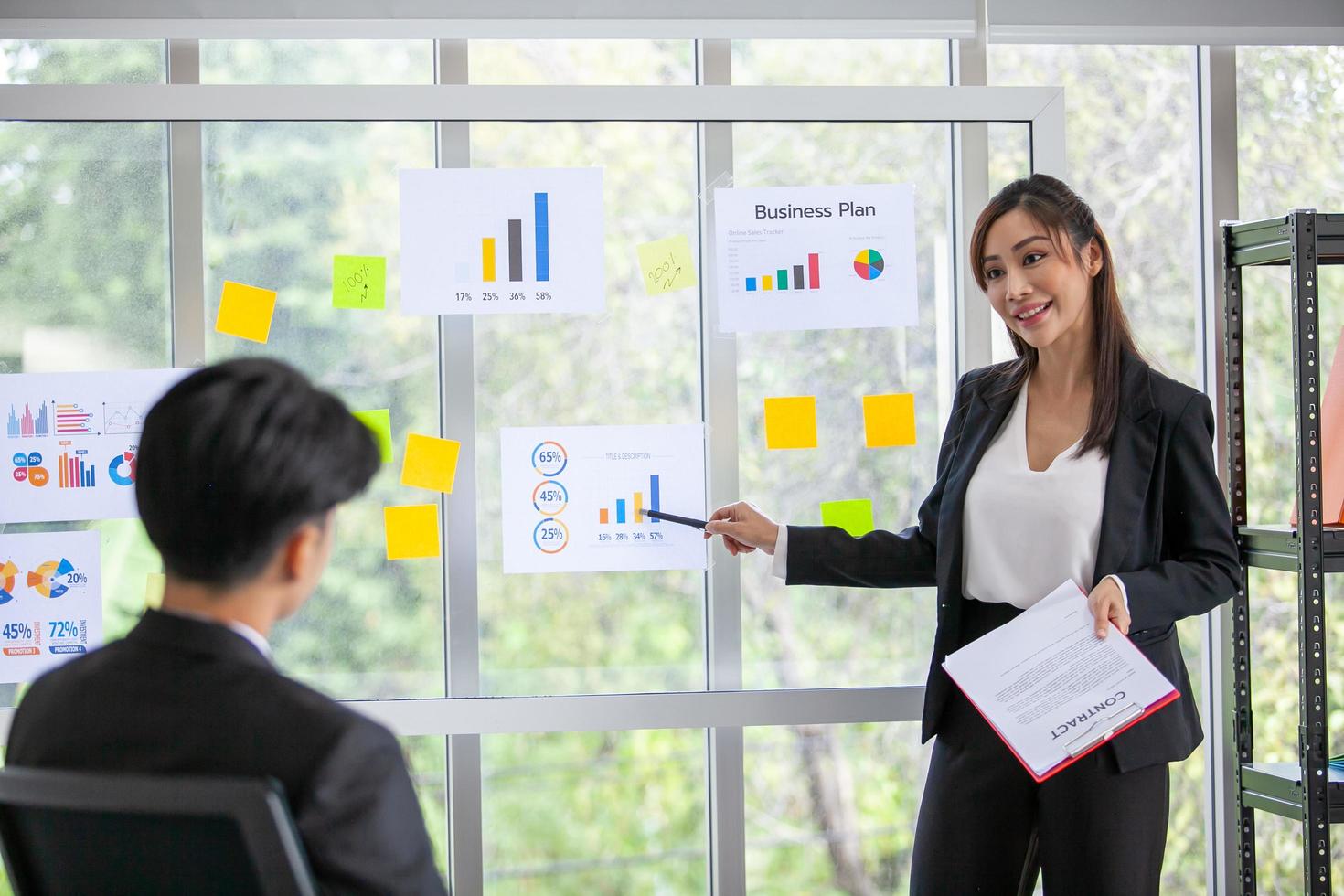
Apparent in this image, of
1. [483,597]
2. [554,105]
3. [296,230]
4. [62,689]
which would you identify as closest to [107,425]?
[296,230]

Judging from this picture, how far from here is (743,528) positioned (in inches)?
78.6

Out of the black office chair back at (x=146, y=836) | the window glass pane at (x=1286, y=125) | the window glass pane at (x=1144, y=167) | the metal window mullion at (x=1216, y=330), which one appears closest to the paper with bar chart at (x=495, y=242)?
the window glass pane at (x=1144, y=167)

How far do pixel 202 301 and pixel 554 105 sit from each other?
2.54 feet

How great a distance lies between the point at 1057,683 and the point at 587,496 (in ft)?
3.03

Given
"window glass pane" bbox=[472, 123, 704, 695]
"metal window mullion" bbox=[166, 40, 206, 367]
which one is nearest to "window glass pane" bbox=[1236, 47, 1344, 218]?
"window glass pane" bbox=[472, 123, 704, 695]

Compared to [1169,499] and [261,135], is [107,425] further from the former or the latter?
[1169,499]

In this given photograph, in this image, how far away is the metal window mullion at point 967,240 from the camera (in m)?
2.17

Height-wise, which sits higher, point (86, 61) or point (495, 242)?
point (86, 61)

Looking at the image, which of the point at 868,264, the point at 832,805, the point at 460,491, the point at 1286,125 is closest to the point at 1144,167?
the point at 1286,125

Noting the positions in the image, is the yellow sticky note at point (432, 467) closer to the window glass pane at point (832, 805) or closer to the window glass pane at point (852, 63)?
the window glass pane at point (832, 805)

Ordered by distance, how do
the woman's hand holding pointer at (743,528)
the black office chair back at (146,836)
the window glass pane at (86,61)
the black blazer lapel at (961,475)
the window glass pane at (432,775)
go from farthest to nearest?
the window glass pane at (86,61)
the window glass pane at (432,775)
the woman's hand holding pointer at (743,528)
the black blazer lapel at (961,475)
the black office chair back at (146,836)

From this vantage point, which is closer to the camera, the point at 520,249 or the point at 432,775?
the point at 520,249

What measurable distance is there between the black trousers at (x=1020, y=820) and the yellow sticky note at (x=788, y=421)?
0.54 m

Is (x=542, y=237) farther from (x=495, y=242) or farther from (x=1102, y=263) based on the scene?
(x=1102, y=263)
